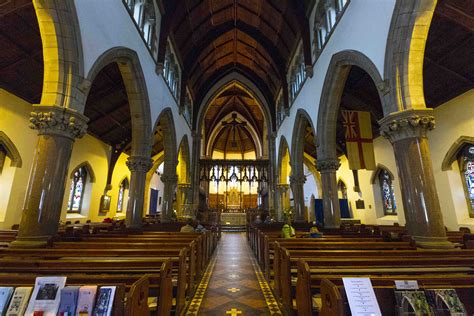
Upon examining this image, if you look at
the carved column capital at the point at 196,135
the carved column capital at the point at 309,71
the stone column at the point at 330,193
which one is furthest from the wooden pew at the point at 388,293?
the carved column capital at the point at 196,135

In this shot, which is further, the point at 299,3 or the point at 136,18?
the point at 299,3

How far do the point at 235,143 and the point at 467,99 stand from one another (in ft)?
76.6

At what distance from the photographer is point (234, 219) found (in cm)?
1694

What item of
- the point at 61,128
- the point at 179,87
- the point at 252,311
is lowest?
the point at 252,311

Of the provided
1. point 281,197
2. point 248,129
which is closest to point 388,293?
point 281,197

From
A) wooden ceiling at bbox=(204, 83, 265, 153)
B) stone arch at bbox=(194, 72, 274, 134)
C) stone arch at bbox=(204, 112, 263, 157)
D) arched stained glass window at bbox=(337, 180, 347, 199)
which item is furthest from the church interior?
stone arch at bbox=(204, 112, 263, 157)

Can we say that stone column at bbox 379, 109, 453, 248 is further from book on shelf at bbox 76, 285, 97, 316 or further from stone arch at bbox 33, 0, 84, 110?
stone arch at bbox 33, 0, 84, 110

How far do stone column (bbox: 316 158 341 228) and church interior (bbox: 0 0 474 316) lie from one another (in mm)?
53

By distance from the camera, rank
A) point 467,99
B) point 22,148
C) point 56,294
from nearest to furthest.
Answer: point 56,294, point 467,99, point 22,148

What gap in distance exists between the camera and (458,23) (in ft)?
17.9

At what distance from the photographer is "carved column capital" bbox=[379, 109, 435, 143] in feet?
13.9

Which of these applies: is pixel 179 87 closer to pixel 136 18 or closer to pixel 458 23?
pixel 136 18

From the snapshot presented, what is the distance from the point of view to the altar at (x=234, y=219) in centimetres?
1681

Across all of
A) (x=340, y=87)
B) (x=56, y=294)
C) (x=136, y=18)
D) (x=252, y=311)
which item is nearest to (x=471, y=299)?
(x=252, y=311)
